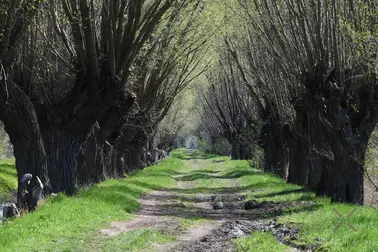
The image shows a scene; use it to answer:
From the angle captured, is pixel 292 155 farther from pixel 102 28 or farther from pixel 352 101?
pixel 102 28

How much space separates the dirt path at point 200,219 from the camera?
13.2 m

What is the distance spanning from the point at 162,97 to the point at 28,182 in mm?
19757

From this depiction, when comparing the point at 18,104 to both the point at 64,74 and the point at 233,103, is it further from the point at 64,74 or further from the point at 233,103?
the point at 233,103

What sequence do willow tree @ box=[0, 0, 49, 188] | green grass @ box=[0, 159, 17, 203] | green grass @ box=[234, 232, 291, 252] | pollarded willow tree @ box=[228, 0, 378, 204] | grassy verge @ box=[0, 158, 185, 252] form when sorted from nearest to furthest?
grassy verge @ box=[0, 158, 185, 252] → green grass @ box=[234, 232, 291, 252] → willow tree @ box=[0, 0, 49, 188] → pollarded willow tree @ box=[228, 0, 378, 204] → green grass @ box=[0, 159, 17, 203]

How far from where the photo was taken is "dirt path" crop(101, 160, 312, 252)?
13164 mm

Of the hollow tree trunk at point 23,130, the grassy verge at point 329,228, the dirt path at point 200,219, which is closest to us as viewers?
the grassy verge at point 329,228

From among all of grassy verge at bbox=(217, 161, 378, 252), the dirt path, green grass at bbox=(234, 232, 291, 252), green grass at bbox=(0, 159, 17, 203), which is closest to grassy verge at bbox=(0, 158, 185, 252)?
the dirt path

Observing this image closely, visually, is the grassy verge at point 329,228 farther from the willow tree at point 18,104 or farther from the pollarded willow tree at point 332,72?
the willow tree at point 18,104

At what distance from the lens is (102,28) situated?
2088cm

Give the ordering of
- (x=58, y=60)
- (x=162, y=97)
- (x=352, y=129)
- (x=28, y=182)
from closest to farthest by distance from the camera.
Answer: (x=28, y=182) < (x=352, y=129) < (x=58, y=60) < (x=162, y=97)

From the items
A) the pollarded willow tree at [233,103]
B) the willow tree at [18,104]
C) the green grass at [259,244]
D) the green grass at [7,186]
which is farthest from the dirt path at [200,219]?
the pollarded willow tree at [233,103]

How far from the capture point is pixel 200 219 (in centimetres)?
1781

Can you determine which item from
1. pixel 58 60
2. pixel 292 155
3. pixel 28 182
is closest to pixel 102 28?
pixel 58 60

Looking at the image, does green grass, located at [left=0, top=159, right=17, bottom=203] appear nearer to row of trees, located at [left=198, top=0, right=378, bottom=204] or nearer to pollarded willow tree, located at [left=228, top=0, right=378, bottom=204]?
row of trees, located at [left=198, top=0, right=378, bottom=204]
